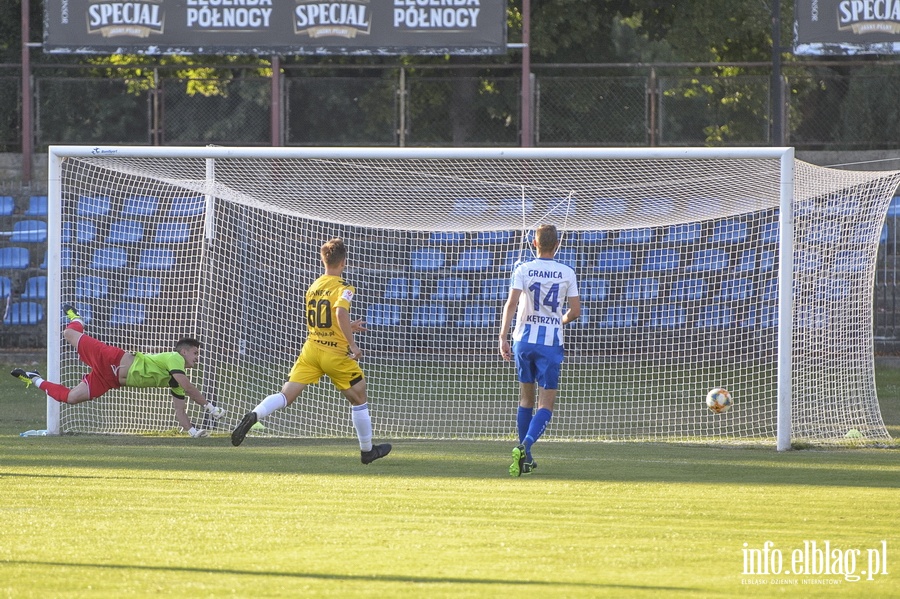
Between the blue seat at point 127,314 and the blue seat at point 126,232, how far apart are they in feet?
6.41

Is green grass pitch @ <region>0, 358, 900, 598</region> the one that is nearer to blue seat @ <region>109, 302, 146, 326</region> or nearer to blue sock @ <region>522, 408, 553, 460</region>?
blue sock @ <region>522, 408, 553, 460</region>

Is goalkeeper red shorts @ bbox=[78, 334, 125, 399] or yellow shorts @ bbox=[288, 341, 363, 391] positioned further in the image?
goalkeeper red shorts @ bbox=[78, 334, 125, 399]

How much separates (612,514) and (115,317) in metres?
9.08

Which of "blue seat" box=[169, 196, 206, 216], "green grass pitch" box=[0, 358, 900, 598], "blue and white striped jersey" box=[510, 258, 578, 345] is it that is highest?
"blue seat" box=[169, 196, 206, 216]

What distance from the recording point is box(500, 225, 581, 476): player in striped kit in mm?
7980

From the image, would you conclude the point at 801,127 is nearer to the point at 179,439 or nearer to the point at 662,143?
the point at 662,143

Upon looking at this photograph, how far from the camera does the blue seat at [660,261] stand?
51.8 feet

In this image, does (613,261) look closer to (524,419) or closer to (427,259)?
(427,259)

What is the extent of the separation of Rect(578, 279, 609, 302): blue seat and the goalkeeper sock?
771 centimetres

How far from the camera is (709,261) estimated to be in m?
15.8

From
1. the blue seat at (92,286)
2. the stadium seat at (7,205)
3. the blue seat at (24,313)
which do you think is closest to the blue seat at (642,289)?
the blue seat at (92,286)

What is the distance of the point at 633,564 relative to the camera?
5.09 metres

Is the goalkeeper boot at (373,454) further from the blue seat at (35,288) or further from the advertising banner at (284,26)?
the blue seat at (35,288)

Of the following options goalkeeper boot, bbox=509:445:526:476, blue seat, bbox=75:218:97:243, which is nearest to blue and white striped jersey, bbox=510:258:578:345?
goalkeeper boot, bbox=509:445:526:476
